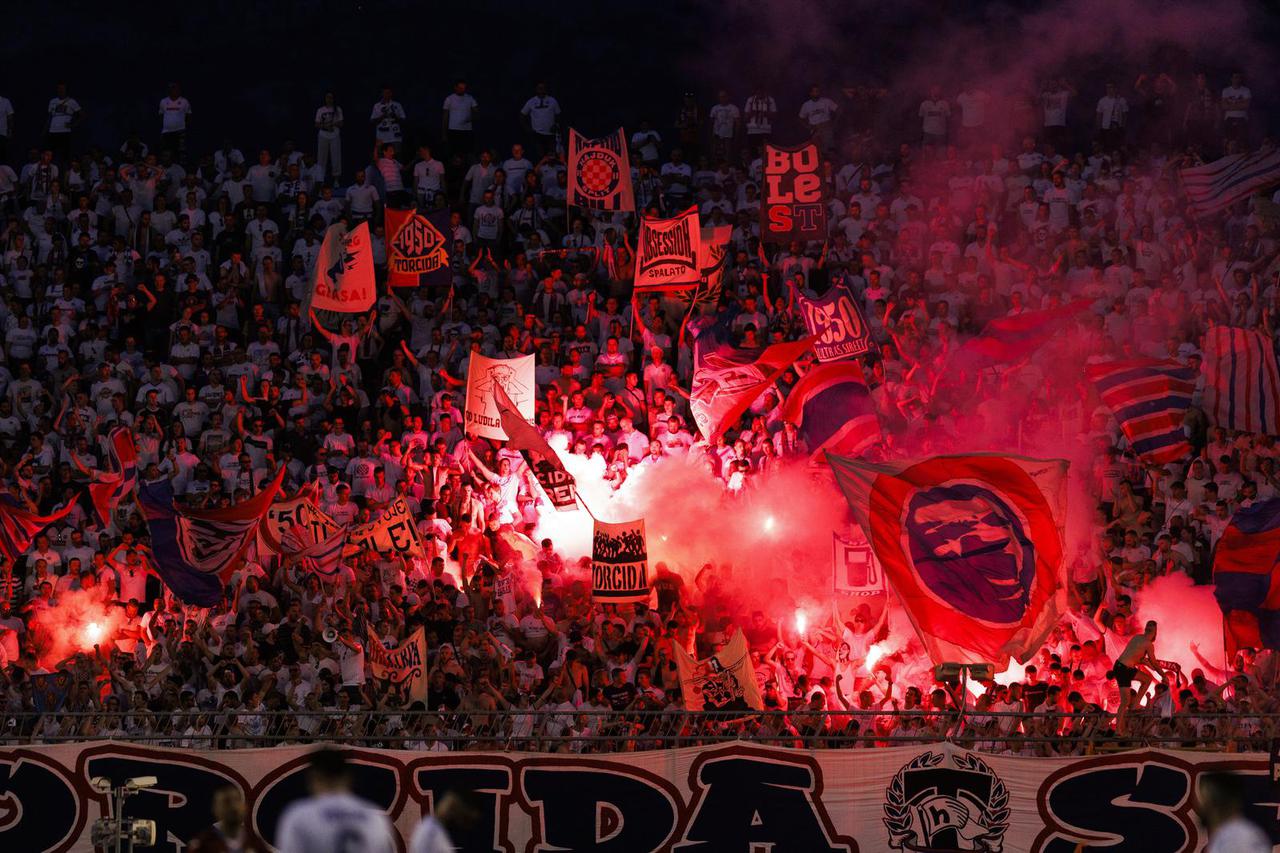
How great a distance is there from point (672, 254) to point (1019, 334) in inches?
164

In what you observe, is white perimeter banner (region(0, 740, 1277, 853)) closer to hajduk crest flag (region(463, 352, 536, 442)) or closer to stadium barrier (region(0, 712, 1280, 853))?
stadium barrier (region(0, 712, 1280, 853))

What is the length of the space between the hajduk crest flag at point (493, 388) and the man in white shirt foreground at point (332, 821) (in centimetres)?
1087

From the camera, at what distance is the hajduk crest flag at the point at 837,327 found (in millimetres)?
19031

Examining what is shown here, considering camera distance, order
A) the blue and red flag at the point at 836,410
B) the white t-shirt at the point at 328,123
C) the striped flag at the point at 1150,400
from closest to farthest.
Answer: the striped flag at the point at 1150,400 → the blue and red flag at the point at 836,410 → the white t-shirt at the point at 328,123

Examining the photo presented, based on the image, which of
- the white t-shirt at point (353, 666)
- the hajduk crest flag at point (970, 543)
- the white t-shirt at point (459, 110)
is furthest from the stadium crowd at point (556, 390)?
the hajduk crest flag at point (970, 543)

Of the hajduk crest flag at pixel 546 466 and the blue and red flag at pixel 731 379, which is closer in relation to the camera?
the hajduk crest flag at pixel 546 466

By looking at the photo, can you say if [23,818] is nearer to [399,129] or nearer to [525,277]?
[525,277]

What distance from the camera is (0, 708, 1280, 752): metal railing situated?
13273 millimetres

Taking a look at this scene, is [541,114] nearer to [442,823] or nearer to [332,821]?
[442,823]

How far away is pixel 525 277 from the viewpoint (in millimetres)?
22125

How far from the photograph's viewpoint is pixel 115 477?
63.4ft

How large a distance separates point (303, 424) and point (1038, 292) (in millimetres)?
7735

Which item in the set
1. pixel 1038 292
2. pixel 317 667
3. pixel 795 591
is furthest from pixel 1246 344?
pixel 317 667

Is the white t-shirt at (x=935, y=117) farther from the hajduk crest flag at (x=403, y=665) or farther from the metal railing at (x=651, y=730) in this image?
the hajduk crest flag at (x=403, y=665)
